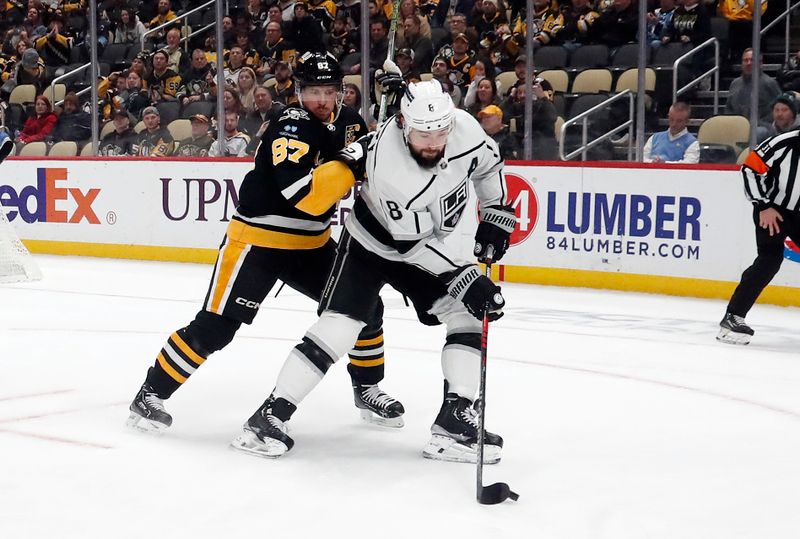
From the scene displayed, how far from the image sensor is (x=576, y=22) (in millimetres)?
7473

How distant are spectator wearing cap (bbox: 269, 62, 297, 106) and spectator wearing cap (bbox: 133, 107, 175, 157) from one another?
1.15 m

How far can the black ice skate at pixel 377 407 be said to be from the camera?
3654mm

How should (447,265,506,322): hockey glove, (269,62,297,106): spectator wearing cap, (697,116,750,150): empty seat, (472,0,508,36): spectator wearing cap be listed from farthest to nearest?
(269,62,297,106): spectator wearing cap, (472,0,508,36): spectator wearing cap, (697,116,750,150): empty seat, (447,265,506,322): hockey glove

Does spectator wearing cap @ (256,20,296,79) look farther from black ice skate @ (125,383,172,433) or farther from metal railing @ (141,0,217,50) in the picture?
black ice skate @ (125,383,172,433)

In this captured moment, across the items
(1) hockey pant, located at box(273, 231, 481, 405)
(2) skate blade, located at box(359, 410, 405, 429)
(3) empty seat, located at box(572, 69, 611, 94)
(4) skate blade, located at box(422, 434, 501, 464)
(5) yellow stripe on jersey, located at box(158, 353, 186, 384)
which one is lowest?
(2) skate blade, located at box(359, 410, 405, 429)

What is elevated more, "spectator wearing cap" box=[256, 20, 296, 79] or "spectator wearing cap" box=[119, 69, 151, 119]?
"spectator wearing cap" box=[256, 20, 296, 79]

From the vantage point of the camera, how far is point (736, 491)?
2.93 meters

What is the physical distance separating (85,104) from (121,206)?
0.95 meters

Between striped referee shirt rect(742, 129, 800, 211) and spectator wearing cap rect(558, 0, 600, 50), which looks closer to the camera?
striped referee shirt rect(742, 129, 800, 211)

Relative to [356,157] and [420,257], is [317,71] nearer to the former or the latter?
[356,157]

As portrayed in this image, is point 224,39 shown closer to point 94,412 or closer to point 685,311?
point 685,311

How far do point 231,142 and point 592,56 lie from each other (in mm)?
3038

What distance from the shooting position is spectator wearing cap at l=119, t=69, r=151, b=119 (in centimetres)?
938

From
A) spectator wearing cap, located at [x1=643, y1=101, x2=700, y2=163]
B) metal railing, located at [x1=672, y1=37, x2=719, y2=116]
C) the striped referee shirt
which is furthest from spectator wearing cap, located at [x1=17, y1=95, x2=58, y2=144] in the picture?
the striped referee shirt
